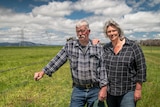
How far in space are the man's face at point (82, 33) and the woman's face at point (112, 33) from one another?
39 cm

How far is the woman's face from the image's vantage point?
535cm

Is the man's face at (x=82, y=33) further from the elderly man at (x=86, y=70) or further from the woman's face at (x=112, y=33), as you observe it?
the woman's face at (x=112, y=33)

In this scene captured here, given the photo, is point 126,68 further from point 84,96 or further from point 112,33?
point 84,96

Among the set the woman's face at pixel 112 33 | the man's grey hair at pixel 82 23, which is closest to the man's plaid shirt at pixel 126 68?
the woman's face at pixel 112 33

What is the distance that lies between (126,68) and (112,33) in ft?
2.18

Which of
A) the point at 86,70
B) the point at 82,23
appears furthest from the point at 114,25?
the point at 86,70

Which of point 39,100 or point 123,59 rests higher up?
point 123,59

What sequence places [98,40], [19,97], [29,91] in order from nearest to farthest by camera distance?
1. [98,40]
2. [19,97]
3. [29,91]

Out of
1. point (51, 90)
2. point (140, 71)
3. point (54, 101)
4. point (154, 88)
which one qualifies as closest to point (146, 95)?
point (154, 88)

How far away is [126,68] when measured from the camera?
5.33 m

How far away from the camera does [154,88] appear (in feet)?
43.5

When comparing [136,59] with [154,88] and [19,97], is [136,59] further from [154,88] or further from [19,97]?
[154,88]

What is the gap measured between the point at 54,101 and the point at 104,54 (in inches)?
222

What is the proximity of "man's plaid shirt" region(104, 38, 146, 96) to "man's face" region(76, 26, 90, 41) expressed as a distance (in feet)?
1.86
